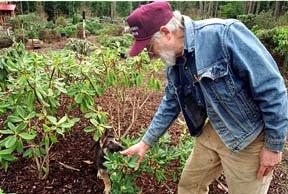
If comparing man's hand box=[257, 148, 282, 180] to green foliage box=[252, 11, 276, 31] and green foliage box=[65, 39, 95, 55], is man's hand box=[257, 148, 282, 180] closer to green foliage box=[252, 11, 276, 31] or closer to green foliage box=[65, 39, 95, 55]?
green foliage box=[65, 39, 95, 55]

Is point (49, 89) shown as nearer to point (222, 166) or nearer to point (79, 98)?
point (79, 98)

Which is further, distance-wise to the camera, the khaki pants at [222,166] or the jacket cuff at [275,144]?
the khaki pants at [222,166]

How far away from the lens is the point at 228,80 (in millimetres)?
1430

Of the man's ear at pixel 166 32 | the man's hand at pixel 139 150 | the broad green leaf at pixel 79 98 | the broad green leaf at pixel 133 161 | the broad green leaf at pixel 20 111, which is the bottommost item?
the broad green leaf at pixel 133 161

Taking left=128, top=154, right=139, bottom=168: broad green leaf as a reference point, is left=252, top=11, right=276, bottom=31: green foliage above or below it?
above

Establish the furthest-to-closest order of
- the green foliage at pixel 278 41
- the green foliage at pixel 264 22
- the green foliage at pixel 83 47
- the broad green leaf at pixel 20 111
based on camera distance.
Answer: the green foliage at pixel 264 22 < the green foliage at pixel 278 41 < the green foliage at pixel 83 47 < the broad green leaf at pixel 20 111

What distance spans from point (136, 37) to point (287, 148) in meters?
2.61

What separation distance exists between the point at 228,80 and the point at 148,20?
434 mm

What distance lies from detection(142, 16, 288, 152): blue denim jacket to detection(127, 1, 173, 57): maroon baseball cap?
0.11 meters

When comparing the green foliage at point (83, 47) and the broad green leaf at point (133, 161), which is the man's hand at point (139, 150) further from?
the green foliage at point (83, 47)

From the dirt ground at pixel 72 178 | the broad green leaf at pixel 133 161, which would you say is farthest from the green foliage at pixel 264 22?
the broad green leaf at pixel 133 161

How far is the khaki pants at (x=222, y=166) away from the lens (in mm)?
1662

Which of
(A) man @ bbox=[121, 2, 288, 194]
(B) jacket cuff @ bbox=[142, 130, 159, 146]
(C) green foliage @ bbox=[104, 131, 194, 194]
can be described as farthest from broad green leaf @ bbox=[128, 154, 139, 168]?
(A) man @ bbox=[121, 2, 288, 194]

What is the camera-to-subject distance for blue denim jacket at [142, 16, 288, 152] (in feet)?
4.46
